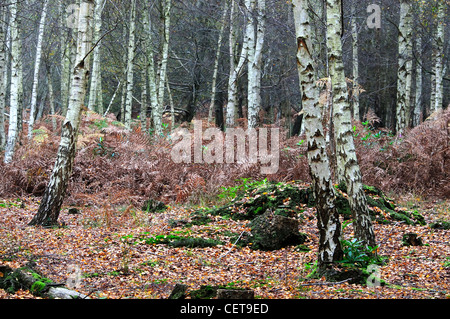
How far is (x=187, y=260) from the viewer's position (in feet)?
20.0

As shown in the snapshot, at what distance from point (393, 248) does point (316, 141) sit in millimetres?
2571

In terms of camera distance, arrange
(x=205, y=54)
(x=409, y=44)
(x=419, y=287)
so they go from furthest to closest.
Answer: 1. (x=205, y=54)
2. (x=409, y=44)
3. (x=419, y=287)

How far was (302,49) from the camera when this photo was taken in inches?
200

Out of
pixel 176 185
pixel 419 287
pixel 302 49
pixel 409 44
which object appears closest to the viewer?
pixel 419 287

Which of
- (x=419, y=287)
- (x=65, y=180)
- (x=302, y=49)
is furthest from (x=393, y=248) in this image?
(x=65, y=180)

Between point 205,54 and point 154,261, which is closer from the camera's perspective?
point 154,261

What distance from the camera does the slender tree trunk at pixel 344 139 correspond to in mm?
→ 5879

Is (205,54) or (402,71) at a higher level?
(205,54)

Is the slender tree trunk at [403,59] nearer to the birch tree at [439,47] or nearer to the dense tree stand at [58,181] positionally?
the birch tree at [439,47]

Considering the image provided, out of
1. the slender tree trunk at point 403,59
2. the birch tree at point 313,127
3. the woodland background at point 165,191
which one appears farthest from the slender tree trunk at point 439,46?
the birch tree at point 313,127

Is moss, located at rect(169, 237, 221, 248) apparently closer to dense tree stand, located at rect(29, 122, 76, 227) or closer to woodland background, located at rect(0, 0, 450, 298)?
woodland background, located at rect(0, 0, 450, 298)

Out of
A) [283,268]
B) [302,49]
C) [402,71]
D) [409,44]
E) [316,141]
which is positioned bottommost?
[283,268]

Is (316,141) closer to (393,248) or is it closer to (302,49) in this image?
(302,49)

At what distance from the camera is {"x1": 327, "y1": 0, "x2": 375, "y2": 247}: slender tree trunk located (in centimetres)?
588
